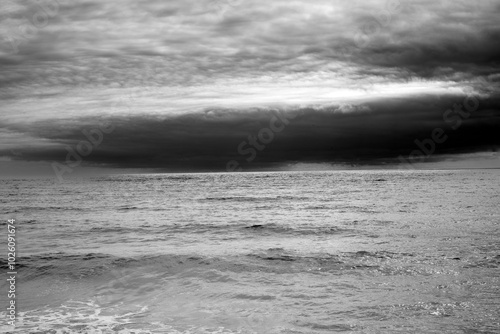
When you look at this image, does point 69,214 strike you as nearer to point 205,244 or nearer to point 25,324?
point 205,244

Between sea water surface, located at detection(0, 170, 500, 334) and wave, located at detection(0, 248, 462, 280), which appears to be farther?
wave, located at detection(0, 248, 462, 280)

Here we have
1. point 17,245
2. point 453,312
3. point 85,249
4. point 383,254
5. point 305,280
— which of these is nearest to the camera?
point 453,312

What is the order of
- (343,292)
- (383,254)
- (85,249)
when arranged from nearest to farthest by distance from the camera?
(343,292) < (383,254) < (85,249)

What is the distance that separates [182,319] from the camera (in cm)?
1115

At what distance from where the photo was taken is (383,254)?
61.3 feet

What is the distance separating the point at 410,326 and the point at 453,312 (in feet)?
5.41

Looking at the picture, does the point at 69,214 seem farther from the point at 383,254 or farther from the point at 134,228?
the point at 383,254

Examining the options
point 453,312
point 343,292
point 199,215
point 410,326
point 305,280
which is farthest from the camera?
point 199,215

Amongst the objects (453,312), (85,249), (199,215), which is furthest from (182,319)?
(199,215)

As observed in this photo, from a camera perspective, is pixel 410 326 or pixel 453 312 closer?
pixel 410 326

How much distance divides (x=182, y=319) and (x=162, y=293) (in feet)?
9.86

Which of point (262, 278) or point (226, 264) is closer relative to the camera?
point (262, 278)

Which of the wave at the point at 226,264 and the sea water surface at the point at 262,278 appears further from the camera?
the wave at the point at 226,264

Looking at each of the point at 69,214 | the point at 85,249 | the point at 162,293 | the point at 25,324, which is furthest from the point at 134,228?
the point at 25,324
